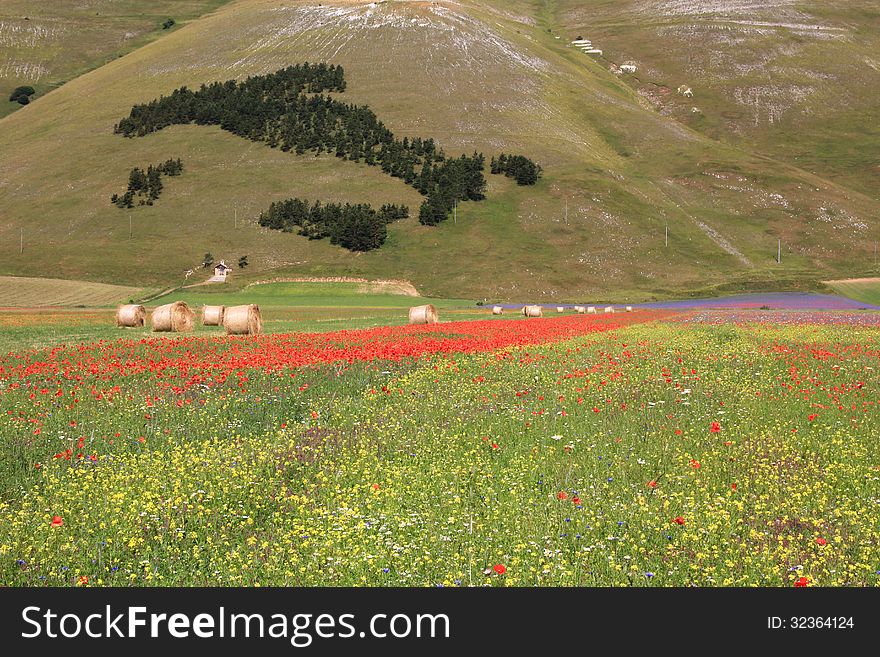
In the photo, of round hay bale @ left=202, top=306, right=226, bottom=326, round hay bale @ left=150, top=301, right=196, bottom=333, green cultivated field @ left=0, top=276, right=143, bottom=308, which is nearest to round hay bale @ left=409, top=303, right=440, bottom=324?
round hay bale @ left=202, top=306, right=226, bottom=326

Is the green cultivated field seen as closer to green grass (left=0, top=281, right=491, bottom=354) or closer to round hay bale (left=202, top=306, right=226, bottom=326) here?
green grass (left=0, top=281, right=491, bottom=354)

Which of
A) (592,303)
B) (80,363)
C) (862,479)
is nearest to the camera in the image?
(862,479)

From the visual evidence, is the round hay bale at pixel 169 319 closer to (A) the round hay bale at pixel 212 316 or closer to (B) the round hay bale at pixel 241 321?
(A) the round hay bale at pixel 212 316

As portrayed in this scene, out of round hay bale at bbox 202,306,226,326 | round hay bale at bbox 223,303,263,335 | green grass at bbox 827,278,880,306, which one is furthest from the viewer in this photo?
green grass at bbox 827,278,880,306

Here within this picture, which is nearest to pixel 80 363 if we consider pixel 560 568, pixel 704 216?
pixel 560 568

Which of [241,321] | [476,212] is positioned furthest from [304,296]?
[241,321]

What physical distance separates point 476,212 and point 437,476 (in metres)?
144

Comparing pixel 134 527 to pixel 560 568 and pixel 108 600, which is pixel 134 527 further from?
pixel 560 568

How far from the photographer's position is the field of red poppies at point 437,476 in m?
8.91

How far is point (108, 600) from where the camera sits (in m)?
6.60

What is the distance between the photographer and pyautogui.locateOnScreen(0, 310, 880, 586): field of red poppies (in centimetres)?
891

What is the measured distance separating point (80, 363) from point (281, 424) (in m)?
11.5

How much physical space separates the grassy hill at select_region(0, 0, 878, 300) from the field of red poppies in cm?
10060

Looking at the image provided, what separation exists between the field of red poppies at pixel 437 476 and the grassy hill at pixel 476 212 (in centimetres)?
10060
